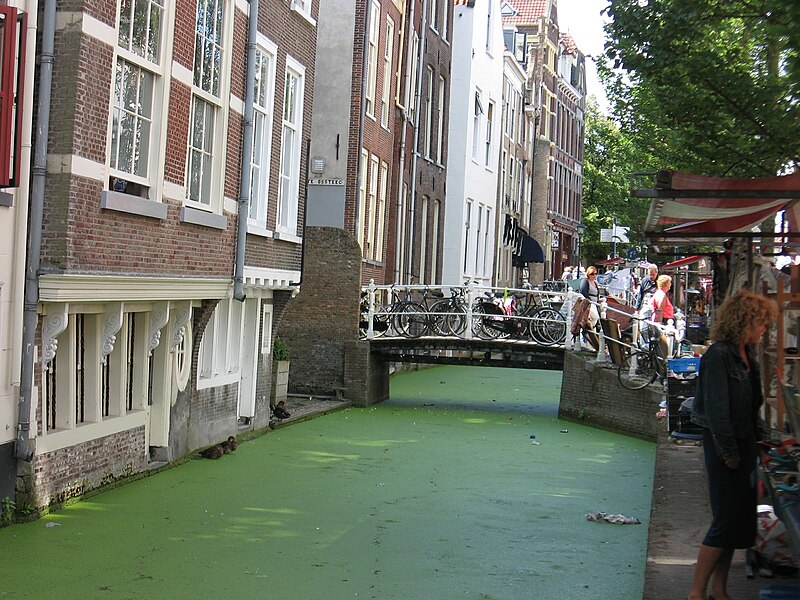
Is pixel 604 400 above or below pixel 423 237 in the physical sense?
below

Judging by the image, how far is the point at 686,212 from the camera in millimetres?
8594

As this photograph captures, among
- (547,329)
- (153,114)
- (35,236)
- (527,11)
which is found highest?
(527,11)

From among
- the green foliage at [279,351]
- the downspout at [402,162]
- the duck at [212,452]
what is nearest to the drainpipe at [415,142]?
the downspout at [402,162]

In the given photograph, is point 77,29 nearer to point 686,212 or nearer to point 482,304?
point 686,212

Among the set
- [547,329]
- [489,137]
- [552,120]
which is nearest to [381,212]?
[547,329]

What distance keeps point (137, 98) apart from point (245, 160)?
3.22m

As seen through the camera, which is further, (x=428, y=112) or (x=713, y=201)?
(x=428, y=112)

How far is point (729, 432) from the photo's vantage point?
21.2ft

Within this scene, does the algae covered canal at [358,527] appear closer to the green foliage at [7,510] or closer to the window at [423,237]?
the green foliage at [7,510]

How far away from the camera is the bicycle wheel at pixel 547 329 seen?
22.4m

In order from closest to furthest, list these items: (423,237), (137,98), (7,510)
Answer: (7,510)
(137,98)
(423,237)

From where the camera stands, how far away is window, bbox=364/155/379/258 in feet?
85.1

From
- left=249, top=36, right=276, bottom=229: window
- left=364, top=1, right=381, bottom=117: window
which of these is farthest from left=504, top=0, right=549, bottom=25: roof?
left=249, top=36, right=276, bottom=229: window

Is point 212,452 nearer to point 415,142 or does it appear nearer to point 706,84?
point 706,84
